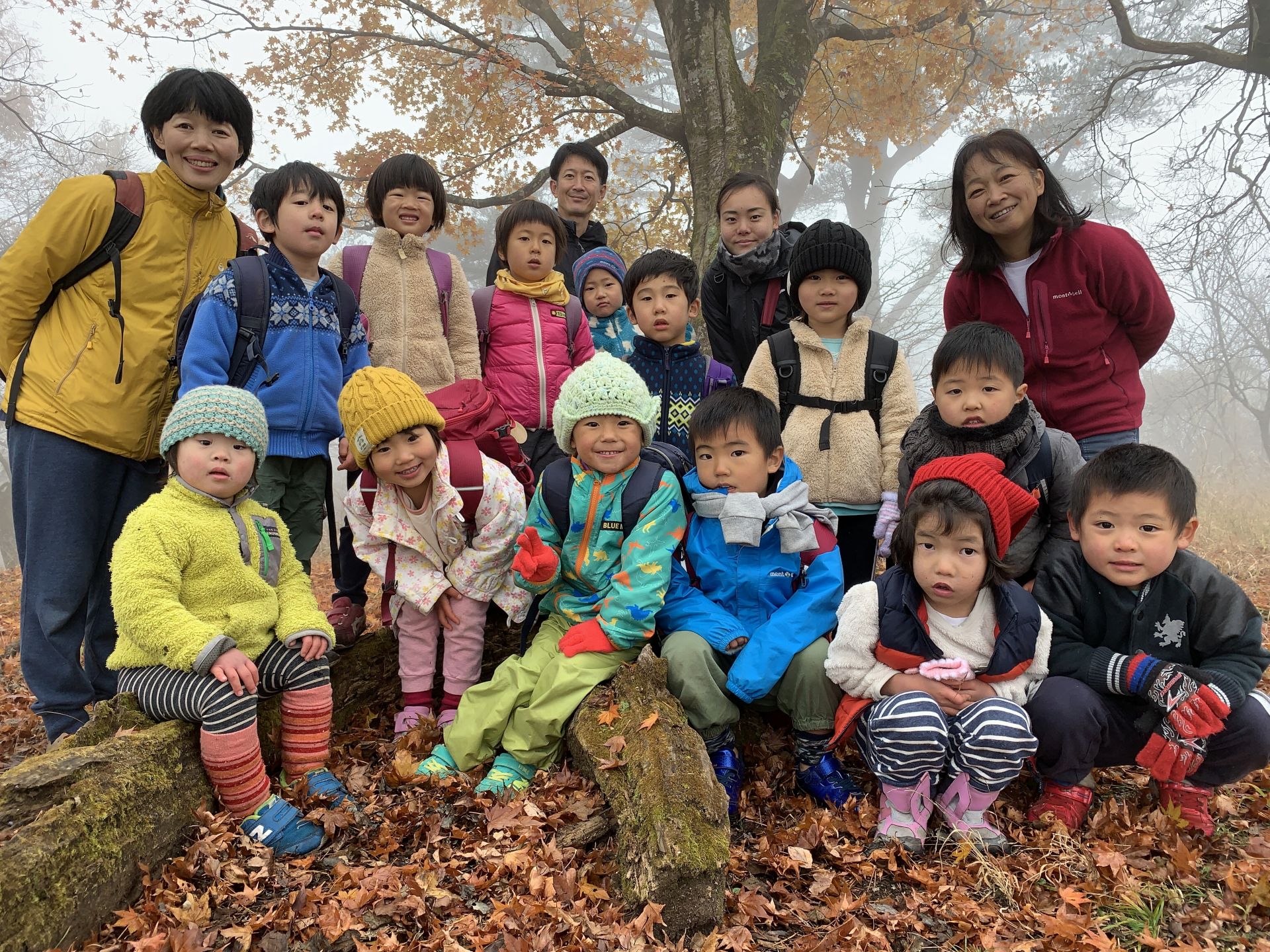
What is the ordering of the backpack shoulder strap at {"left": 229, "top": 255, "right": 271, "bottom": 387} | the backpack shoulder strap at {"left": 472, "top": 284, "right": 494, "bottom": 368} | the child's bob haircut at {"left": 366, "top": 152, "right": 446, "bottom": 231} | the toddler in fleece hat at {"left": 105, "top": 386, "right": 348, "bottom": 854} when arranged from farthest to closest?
the backpack shoulder strap at {"left": 472, "top": 284, "right": 494, "bottom": 368}, the child's bob haircut at {"left": 366, "top": 152, "right": 446, "bottom": 231}, the backpack shoulder strap at {"left": 229, "top": 255, "right": 271, "bottom": 387}, the toddler in fleece hat at {"left": 105, "top": 386, "right": 348, "bottom": 854}

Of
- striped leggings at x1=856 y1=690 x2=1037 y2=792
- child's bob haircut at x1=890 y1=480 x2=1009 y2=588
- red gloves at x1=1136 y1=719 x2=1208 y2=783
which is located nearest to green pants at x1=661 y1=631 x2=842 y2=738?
striped leggings at x1=856 y1=690 x2=1037 y2=792

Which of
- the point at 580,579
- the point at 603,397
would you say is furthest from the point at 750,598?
the point at 603,397

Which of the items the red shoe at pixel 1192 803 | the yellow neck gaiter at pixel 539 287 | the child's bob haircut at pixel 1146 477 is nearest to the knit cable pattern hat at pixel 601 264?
the yellow neck gaiter at pixel 539 287

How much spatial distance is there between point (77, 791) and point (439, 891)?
56.1 inches

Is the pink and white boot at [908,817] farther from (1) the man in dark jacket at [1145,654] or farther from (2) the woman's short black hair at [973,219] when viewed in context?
(2) the woman's short black hair at [973,219]

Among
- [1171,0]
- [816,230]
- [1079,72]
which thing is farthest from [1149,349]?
[1079,72]

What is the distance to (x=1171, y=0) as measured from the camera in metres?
14.7

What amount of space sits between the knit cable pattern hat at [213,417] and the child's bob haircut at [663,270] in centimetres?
260

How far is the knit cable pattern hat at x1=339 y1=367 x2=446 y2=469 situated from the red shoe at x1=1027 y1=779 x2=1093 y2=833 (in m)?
3.61

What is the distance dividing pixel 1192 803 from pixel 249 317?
5.39 metres

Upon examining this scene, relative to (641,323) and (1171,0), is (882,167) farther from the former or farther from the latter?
(641,323)

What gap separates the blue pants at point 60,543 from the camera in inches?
147

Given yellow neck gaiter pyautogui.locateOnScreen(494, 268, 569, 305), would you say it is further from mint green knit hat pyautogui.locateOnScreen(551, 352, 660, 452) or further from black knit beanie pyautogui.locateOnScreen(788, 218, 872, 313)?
black knit beanie pyautogui.locateOnScreen(788, 218, 872, 313)

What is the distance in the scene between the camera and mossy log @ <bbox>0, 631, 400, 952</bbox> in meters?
2.40
